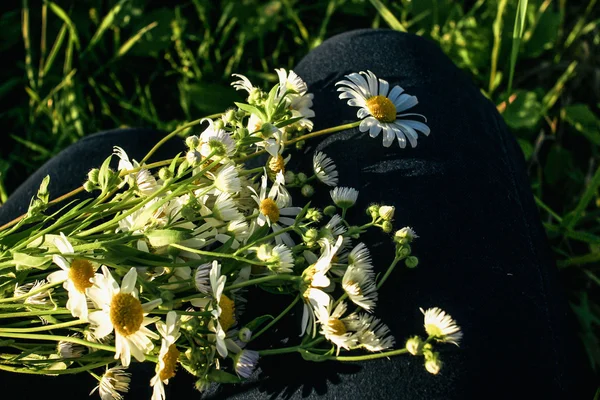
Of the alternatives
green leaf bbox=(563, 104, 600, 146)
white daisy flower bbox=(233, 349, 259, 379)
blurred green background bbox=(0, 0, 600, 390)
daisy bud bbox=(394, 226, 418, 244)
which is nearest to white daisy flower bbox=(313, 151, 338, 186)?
daisy bud bbox=(394, 226, 418, 244)

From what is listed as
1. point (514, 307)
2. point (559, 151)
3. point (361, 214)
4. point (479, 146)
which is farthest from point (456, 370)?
point (559, 151)

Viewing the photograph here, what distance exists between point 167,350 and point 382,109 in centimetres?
38

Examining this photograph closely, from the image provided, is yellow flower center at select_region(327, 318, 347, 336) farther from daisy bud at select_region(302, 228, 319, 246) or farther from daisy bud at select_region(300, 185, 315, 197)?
daisy bud at select_region(300, 185, 315, 197)

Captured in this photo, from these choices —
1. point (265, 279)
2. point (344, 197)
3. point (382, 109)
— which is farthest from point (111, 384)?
point (382, 109)

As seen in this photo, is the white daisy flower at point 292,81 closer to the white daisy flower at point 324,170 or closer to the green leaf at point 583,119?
the white daisy flower at point 324,170

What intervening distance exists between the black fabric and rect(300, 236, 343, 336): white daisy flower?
113 millimetres

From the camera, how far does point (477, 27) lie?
1.40 m

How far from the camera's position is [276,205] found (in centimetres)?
68

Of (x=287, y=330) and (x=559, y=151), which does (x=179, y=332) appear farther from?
(x=559, y=151)

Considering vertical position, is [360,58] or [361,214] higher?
[360,58]

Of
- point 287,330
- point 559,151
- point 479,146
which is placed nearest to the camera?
point 287,330

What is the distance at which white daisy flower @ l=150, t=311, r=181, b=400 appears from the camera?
565 mm

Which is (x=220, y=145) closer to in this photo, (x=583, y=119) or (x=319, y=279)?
(x=319, y=279)

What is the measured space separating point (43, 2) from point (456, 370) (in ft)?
3.91
